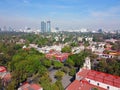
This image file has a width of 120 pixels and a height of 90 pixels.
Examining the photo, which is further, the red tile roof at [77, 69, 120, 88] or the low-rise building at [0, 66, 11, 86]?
the low-rise building at [0, 66, 11, 86]

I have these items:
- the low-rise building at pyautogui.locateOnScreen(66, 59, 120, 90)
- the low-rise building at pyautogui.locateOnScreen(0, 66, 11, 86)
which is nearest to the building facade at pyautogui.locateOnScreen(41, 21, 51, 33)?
the low-rise building at pyautogui.locateOnScreen(0, 66, 11, 86)

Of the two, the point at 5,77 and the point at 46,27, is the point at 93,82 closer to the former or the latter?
the point at 5,77

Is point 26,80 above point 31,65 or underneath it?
underneath

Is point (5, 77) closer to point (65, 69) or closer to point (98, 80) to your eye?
point (65, 69)

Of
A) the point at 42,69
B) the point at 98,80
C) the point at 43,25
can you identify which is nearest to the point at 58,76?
the point at 42,69

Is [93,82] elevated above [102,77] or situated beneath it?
situated beneath

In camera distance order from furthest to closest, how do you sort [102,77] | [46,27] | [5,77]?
[46,27], [5,77], [102,77]

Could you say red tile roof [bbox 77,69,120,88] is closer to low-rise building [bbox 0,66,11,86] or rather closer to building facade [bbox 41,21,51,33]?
low-rise building [bbox 0,66,11,86]

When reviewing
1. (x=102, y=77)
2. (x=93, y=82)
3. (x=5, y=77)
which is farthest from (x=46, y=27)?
(x=102, y=77)

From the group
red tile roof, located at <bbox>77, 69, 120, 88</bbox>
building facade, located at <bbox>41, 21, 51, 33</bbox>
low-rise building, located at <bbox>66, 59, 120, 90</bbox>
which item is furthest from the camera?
building facade, located at <bbox>41, 21, 51, 33</bbox>

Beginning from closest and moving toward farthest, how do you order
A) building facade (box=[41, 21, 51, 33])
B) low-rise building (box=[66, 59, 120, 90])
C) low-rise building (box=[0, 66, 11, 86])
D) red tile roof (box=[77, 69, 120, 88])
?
low-rise building (box=[66, 59, 120, 90]) < red tile roof (box=[77, 69, 120, 88]) < low-rise building (box=[0, 66, 11, 86]) < building facade (box=[41, 21, 51, 33])

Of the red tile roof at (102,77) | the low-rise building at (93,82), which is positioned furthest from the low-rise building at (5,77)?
the red tile roof at (102,77)
